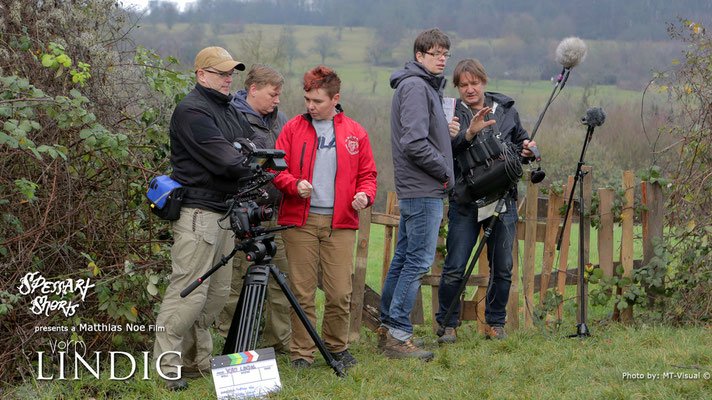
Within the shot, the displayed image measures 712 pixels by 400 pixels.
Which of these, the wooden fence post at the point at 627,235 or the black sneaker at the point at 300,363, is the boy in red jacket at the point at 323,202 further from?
the wooden fence post at the point at 627,235

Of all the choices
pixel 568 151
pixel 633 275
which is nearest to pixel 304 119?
pixel 633 275

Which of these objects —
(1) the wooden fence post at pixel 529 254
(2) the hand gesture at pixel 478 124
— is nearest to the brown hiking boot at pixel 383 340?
(1) the wooden fence post at pixel 529 254

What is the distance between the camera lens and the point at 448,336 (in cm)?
506

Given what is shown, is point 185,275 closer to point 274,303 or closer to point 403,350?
point 274,303

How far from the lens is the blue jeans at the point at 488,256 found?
16.2 feet

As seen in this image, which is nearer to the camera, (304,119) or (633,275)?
(304,119)

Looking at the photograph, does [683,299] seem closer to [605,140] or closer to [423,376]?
[423,376]

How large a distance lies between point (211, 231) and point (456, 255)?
1.88m

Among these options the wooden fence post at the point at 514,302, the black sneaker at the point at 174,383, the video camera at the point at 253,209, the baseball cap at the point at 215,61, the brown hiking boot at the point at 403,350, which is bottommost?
the black sneaker at the point at 174,383

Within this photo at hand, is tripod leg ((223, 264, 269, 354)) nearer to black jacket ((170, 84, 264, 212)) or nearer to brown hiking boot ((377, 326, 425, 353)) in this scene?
black jacket ((170, 84, 264, 212))

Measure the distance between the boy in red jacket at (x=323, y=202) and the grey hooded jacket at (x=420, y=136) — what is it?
30cm

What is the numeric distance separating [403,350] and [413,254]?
25.6 inches

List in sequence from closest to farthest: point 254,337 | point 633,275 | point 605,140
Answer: point 254,337, point 633,275, point 605,140

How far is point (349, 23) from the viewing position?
3839 inches
